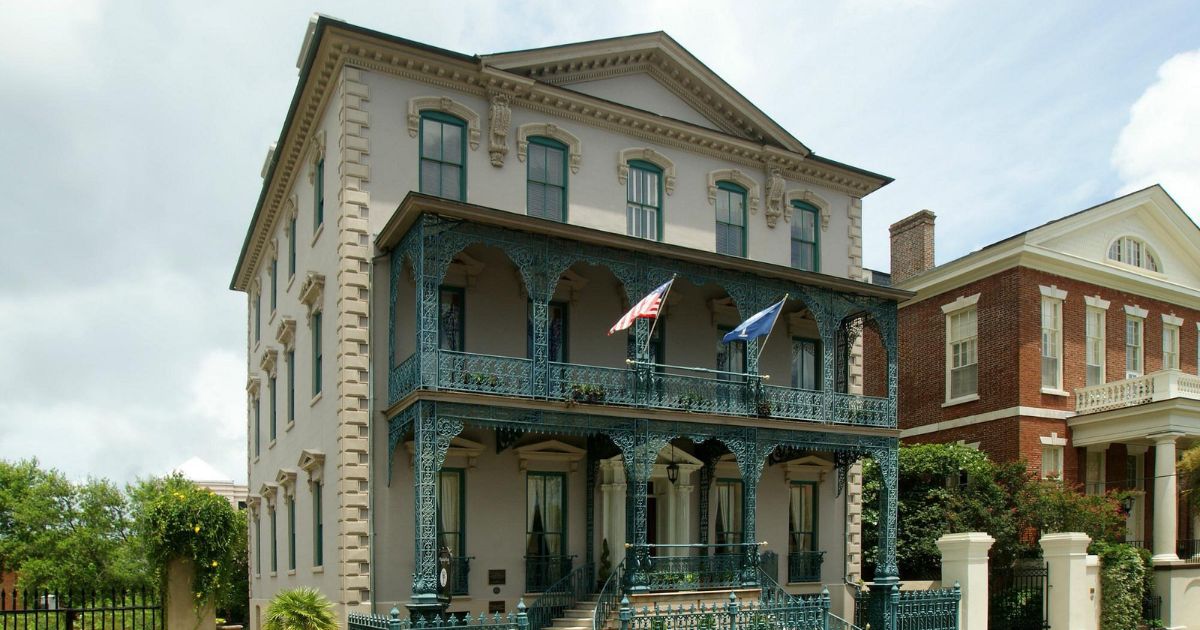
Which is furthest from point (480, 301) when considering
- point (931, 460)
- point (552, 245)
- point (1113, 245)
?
point (1113, 245)

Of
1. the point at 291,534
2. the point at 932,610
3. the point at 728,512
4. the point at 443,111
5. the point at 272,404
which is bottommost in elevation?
the point at 932,610

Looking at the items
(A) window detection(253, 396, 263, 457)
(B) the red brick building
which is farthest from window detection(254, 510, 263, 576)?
(B) the red brick building

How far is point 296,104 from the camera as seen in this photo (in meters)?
23.4

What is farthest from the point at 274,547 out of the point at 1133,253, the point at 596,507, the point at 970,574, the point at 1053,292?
the point at 1133,253

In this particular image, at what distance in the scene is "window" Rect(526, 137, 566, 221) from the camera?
2275cm

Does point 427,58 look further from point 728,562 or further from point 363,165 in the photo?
point 728,562

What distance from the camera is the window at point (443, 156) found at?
21516 millimetres

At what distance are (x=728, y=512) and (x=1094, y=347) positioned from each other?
14.3 meters

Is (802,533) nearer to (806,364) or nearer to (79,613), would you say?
(806,364)

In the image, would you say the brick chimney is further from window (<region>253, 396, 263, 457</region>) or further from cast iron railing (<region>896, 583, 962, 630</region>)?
window (<region>253, 396, 263, 457</region>)

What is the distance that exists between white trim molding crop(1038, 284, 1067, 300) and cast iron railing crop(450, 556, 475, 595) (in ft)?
62.4

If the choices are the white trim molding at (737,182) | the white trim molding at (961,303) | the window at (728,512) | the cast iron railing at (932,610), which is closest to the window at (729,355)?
the window at (728,512)

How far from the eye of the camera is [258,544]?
30.7 m

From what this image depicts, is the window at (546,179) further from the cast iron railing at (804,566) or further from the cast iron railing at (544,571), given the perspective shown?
the cast iron railing at (804,566)
